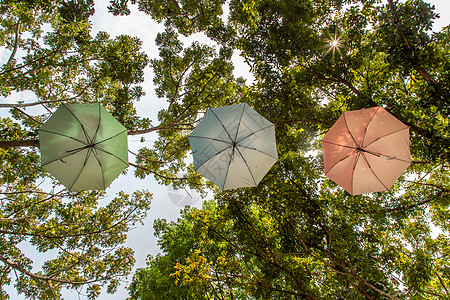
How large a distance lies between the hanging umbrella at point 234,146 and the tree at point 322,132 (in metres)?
0.96

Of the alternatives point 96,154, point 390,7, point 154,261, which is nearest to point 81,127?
point 96,154

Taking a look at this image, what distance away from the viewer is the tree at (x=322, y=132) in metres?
4.56

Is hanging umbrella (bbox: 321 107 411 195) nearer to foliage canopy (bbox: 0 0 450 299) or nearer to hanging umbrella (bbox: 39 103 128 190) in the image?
foliage canopy (bbox: 0 0 450 299)

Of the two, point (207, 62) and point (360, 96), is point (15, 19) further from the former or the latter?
point (360, 96)

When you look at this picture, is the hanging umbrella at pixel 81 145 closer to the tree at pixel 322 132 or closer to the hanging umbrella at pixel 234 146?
the hanging umbrella at pixel 234 146

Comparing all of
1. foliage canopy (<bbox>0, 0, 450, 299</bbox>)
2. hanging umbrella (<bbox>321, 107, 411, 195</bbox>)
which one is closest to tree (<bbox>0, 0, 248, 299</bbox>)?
foliage canopy (<bbox>0, 0, 450, 299</bbox>)

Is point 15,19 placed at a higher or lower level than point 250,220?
higher

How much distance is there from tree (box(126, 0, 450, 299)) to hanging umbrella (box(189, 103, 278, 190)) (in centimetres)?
96

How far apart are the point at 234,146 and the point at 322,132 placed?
10.9ft

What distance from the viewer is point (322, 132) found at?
6.34 metres

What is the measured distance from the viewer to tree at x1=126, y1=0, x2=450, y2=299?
4562mm

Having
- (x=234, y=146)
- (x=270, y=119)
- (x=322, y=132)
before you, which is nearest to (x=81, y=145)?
(x=234, y=146)

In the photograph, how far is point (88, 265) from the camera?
7621 millimetres

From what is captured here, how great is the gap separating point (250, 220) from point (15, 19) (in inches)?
332
